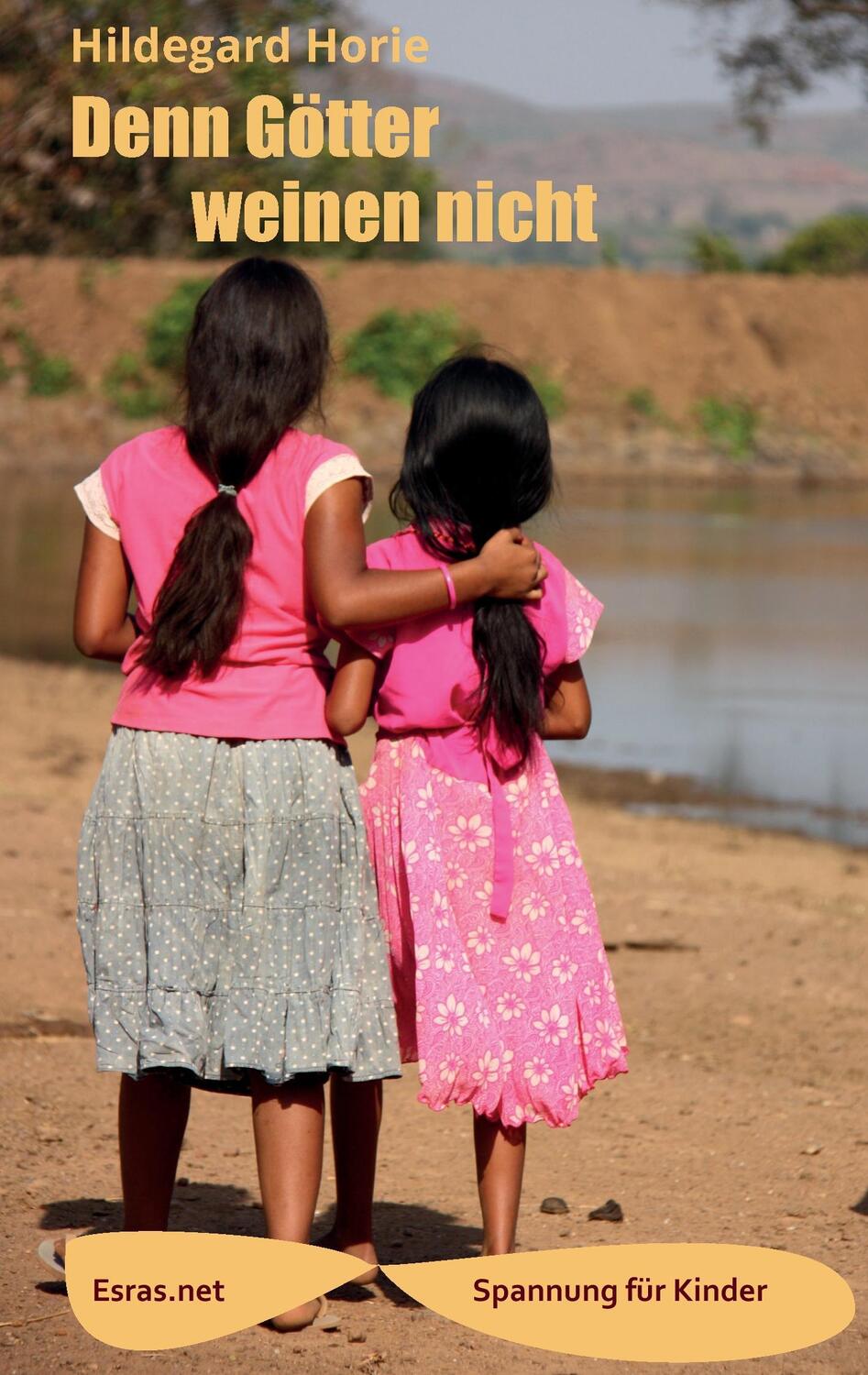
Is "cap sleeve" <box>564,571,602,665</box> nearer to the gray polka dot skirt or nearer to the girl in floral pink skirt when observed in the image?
the girl in floral pink skirt

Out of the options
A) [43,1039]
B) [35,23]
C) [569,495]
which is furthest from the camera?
[569,495]

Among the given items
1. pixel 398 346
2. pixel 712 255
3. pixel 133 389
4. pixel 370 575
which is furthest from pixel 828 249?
pixel 370 575

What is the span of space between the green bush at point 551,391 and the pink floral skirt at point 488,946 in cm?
2959

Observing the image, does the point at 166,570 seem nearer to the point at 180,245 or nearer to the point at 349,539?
the point at 349,539

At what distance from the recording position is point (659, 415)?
110 ft

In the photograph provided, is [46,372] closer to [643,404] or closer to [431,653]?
[643,404]

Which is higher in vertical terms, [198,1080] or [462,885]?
[462,885]

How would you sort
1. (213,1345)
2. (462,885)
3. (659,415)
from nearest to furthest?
(213,1345) → (462,885) → (659,415)

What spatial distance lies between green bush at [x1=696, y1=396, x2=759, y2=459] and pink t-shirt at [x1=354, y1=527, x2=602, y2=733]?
29.9 metres

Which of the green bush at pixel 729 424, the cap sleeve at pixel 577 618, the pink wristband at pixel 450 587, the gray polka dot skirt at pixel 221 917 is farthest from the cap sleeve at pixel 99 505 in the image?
the green bush at pixel 729 424

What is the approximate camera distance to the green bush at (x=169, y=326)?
110ft

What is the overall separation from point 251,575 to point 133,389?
3110 centimetres

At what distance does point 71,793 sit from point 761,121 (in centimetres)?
1227

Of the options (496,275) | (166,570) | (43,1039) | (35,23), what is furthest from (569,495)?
(166,570)
